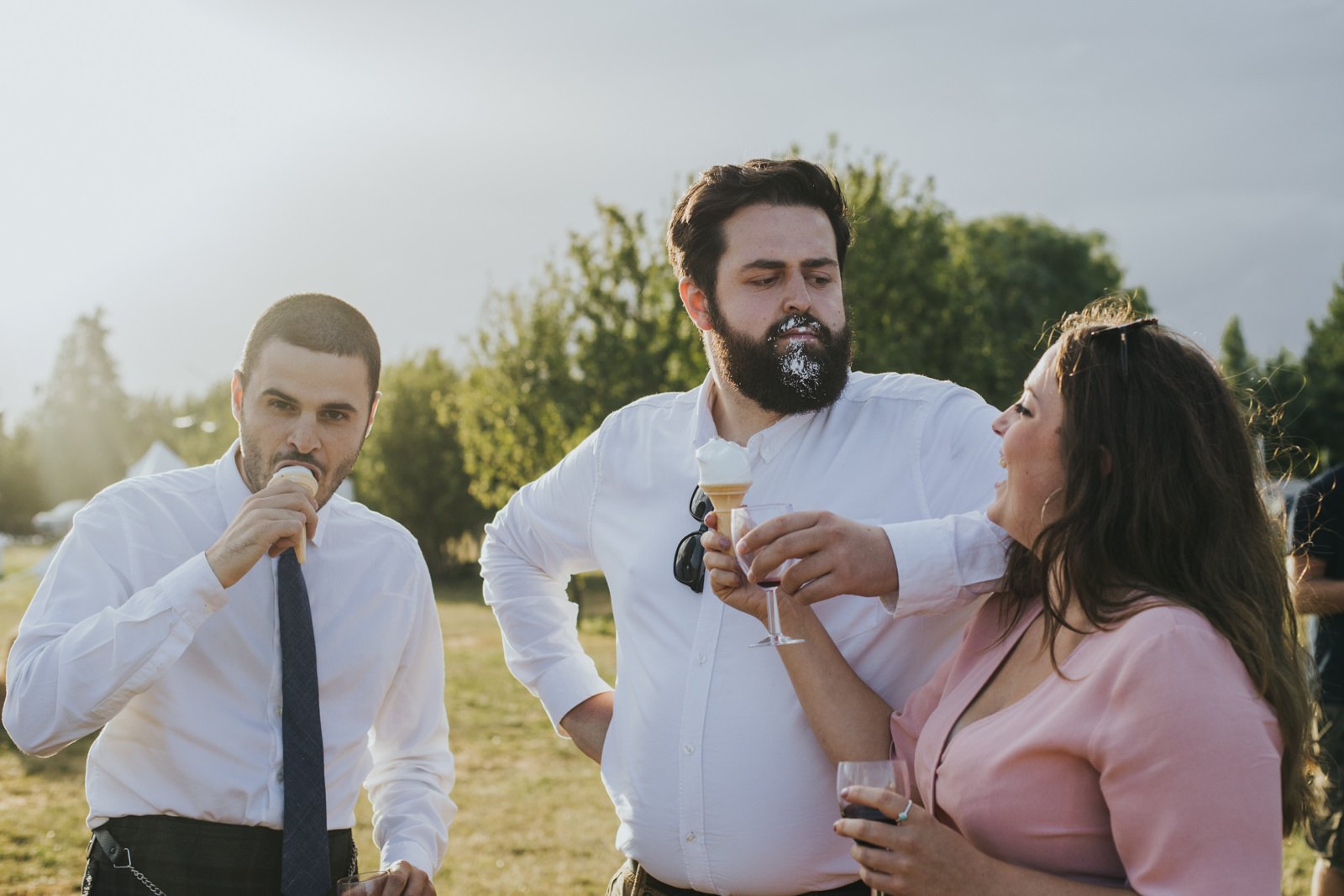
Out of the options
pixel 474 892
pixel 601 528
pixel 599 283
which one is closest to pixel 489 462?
pixel 599 283

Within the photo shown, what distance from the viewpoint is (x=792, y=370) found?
12.0 ft

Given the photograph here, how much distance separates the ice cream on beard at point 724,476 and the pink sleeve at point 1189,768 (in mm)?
1093

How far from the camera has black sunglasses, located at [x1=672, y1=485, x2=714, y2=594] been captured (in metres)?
3.52

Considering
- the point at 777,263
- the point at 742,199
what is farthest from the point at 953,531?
the point at 742,199

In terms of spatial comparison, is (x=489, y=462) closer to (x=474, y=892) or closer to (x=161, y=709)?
(x=474, y=892)

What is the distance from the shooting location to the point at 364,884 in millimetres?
3205

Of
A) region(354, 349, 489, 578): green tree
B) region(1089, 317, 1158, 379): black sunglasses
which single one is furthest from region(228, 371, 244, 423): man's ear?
region(354, 349, 489, 578): green tree

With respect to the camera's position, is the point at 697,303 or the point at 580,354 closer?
the point at 697,303

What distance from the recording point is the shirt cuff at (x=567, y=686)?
423cm

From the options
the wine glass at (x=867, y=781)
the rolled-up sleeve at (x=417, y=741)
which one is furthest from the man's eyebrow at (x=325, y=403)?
the wine glass at (x=867, y=781)

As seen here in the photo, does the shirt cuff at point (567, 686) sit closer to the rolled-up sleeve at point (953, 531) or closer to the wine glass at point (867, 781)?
the rolled-up sleeve at point (953, 531)

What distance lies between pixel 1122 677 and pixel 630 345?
2282 centimetres

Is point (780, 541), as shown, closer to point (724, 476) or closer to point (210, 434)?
point (724, 476)

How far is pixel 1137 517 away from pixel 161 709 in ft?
9.32
